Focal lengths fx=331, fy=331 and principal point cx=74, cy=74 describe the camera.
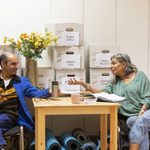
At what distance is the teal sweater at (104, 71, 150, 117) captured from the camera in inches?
133

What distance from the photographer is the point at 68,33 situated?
11.7 feet

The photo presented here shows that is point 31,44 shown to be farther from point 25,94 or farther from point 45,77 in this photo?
point 25,94

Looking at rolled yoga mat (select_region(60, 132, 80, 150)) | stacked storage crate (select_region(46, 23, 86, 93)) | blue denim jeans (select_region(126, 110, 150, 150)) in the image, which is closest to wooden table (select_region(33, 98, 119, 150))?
blue denim jeans (select_region(126, 110, 150, 150))

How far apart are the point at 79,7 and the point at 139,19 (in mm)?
740

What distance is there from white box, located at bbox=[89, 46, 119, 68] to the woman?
173mm

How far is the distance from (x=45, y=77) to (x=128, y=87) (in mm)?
891

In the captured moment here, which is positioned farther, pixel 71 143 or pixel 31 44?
pixel 31 44

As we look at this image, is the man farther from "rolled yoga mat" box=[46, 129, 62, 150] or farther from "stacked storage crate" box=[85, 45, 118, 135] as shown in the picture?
"stacked storage crate" box=[85, 45, 118, 135]

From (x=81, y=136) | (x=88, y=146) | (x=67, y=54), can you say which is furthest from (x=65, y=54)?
(x=88, y=146)

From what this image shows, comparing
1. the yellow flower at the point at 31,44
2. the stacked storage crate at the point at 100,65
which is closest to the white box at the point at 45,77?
the yellow flower at the point at 31,44

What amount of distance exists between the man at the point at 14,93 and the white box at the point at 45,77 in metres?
0.25

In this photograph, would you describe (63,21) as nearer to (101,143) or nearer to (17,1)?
(17,1)

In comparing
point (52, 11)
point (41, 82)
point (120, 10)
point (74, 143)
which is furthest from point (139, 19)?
point (74, 143)

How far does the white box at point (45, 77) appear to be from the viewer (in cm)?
356
